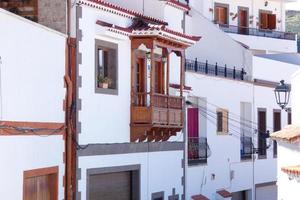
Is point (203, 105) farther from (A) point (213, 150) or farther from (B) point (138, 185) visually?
(B) point (138, 185)

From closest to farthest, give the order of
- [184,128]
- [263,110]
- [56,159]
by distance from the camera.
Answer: [56,159] → [184,128] → [263,110]

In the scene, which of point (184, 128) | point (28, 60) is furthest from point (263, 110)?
point (28, 60)

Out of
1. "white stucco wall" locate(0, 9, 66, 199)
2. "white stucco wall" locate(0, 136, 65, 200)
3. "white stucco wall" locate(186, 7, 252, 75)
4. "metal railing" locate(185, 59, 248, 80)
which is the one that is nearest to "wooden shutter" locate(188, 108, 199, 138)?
"metal railing" locate(185, 59, 248, 80)

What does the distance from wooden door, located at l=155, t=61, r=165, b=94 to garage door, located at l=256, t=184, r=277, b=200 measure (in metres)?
11.9

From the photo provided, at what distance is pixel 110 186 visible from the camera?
22.4 m

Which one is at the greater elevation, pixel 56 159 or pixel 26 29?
pixel 26 29

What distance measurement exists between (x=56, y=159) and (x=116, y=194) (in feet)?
12.7

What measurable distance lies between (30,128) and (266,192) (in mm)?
20386

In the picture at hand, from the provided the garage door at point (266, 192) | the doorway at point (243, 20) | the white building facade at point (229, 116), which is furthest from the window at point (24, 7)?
the doorway at point (243, 20)

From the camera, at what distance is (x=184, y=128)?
1070 inches

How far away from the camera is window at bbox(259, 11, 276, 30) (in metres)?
45.9

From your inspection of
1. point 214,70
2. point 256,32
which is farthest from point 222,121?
point 256,32

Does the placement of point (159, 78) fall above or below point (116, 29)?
below

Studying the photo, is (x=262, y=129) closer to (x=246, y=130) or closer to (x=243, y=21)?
(x=246, y=130)
